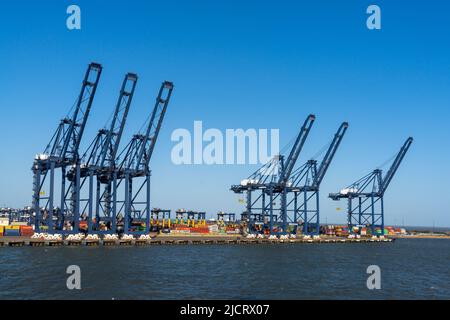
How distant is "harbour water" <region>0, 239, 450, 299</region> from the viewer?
3278 cm

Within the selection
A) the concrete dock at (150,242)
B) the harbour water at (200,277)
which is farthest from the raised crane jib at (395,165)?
the harbour water at (200,277)

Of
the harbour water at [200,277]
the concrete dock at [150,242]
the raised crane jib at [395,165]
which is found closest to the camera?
the harbour water at [200,277]

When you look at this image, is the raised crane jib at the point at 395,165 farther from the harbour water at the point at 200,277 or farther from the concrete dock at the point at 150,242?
the harbour water at the point at 200,277

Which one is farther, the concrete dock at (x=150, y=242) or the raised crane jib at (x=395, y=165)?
the raised crane jib at (x=395, y=165)

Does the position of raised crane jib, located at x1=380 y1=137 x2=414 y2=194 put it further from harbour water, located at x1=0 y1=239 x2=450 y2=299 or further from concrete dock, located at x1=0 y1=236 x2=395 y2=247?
harbour water, located at x1=0 y1=239 x2=450 y2=299

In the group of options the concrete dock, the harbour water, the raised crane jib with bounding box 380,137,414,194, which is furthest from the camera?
the raised crane jib with bounding box 380,137,414,194

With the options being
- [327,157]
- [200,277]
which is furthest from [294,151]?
[200,277]

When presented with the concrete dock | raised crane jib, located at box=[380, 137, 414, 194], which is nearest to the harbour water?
the concrete dock

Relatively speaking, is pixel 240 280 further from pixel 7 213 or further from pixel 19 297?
pixel 7 213

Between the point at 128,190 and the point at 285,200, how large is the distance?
116 ft

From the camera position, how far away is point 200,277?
40.8 metres

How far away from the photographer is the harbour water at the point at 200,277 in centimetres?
3278

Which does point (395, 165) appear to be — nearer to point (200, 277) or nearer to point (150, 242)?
point (150, 242)

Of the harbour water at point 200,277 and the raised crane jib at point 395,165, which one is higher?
the raised crane jib at point 395,165
